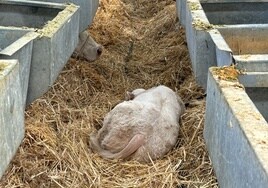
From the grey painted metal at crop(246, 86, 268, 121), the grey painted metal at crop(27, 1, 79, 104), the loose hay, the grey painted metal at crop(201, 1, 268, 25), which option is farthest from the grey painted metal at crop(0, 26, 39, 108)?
the grey painted metal at crop(201, 1, 268, 25)

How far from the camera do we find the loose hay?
3791 mm

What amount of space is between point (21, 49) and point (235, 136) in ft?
6.14

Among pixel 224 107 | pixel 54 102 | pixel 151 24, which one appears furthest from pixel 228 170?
pixel 151 24

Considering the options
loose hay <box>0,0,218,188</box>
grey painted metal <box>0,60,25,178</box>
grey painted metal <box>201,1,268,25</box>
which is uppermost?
grey painted metal <box>201,1,268,25</box>

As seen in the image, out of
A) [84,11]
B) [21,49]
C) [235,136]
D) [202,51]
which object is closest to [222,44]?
[202,51]

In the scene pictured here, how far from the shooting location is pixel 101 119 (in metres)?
4.98

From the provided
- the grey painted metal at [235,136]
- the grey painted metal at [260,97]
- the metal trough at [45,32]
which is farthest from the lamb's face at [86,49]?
the grey painted metal at [260,97]

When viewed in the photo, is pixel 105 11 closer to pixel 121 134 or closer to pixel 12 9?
pixel 12 9

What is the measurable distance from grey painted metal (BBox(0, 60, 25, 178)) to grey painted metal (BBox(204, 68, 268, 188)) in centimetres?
128

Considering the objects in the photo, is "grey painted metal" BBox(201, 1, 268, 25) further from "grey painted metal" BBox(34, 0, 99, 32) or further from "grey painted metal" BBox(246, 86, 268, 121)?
"grey painted metal" BBox(246, 86, 268, 121)

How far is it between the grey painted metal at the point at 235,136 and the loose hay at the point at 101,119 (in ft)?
0.99

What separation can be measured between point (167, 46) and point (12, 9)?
2.50 m

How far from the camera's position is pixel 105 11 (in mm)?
9891

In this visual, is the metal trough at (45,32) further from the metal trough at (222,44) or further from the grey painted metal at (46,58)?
the metal trough at (222,44)
